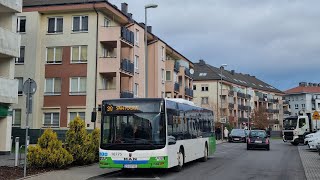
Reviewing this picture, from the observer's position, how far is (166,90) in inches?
2165

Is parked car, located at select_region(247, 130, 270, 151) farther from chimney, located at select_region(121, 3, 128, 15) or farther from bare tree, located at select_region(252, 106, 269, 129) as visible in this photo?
bare tree, located at select_region(252, 106, 269, 129)

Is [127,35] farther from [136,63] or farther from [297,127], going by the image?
[297,127]

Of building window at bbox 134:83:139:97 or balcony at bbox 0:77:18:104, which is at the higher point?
building window at bbox 134:83:139:97

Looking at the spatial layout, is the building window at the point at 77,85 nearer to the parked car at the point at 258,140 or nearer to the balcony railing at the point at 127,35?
the balcony railing at the point at 127,35

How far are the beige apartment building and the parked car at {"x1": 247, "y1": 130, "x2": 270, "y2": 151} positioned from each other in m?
11.6

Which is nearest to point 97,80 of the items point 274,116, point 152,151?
point 152,151

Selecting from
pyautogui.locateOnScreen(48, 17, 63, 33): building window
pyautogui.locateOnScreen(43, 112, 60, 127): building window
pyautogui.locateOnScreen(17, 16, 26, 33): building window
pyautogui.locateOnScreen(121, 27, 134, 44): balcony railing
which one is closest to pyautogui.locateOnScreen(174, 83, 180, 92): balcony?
pyautogui.locateOnScreen(121, 27, 134, 44): balcony railing

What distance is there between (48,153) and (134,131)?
3.54 m

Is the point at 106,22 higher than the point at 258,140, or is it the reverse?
the point at 106,22

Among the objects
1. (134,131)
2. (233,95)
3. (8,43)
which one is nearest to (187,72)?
(233,95)

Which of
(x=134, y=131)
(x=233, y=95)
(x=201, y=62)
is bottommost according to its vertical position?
(x=134, y=131)

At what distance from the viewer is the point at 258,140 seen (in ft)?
111

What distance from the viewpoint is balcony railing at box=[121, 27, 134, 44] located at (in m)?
38.9

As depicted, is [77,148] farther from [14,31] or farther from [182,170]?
[14,31]
